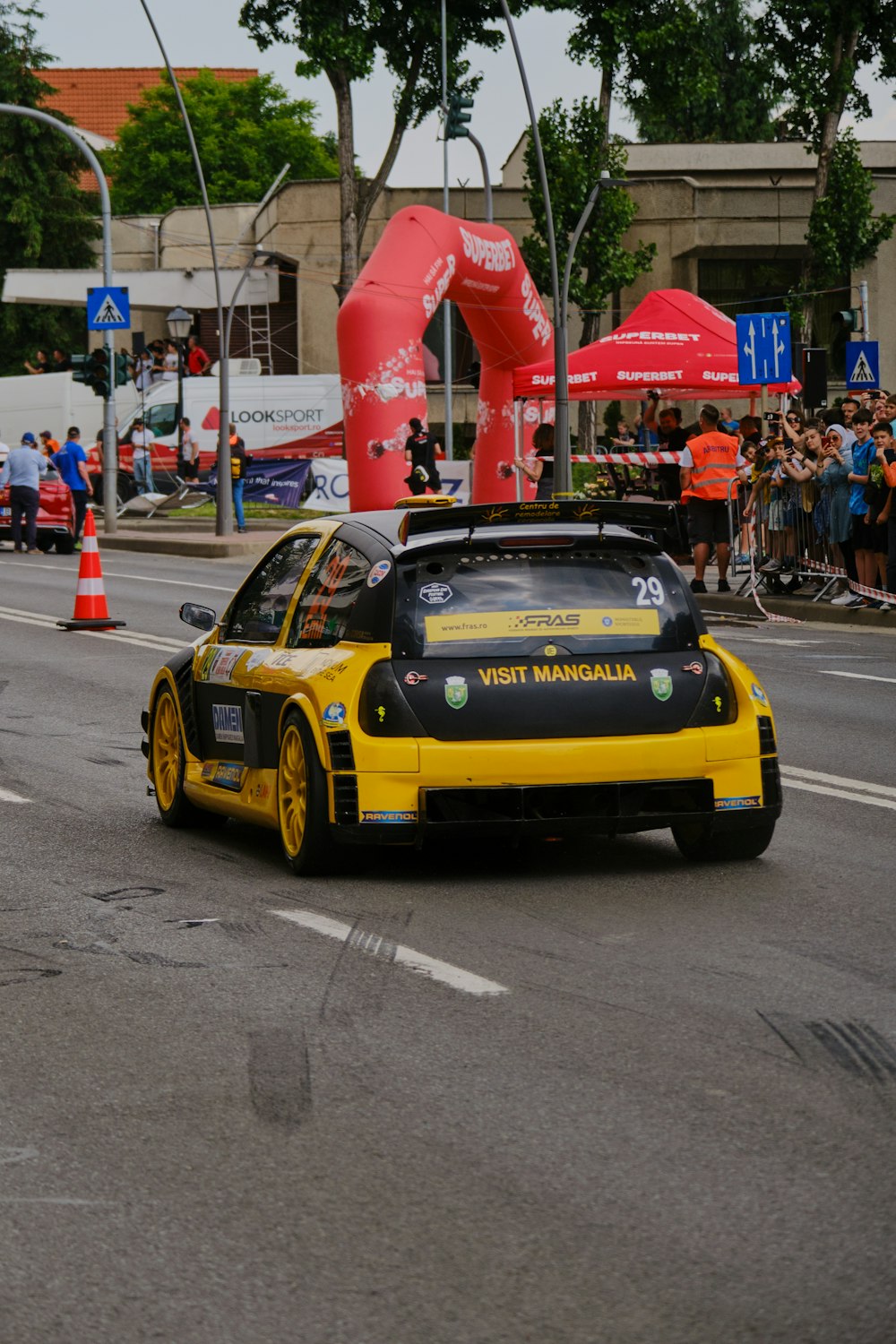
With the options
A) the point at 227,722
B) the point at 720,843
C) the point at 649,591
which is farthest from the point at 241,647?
the point at 720,843

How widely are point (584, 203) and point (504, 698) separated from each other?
4429 centimetres

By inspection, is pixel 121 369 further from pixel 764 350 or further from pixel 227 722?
pixel 227 722

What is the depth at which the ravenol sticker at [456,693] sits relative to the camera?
8023 millimetres

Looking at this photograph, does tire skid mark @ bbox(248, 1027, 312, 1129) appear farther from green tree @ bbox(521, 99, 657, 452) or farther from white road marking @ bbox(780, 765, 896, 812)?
green tree @ bbox(521, 99, 657, 452)

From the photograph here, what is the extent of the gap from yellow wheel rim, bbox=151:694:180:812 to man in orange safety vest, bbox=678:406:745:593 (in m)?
13.0

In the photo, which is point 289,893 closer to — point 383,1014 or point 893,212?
point 383,1014

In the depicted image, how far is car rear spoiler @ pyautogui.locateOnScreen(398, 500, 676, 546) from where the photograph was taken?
8.46 meters

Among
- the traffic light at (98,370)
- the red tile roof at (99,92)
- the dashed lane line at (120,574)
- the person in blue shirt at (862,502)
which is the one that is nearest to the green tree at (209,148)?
the red tile roof at (99,92)

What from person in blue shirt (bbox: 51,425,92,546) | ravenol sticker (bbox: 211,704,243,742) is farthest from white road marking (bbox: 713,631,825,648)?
person in blue shirt (bbox: 51,425,92,546)

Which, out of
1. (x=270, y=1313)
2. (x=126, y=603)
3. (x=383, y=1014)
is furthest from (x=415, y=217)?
Result: (x=270, y=1313)

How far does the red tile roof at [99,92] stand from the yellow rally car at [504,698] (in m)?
103

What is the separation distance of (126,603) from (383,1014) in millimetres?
19044

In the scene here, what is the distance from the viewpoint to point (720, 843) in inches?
337

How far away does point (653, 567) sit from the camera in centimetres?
852
